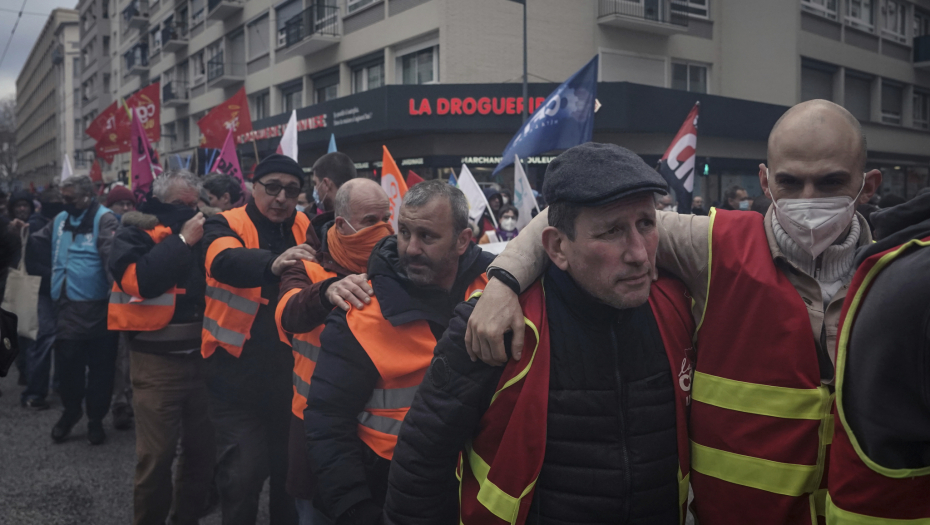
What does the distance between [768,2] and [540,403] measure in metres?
24.3

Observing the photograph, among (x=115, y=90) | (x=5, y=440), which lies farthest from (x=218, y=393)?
(x=115, y=90)

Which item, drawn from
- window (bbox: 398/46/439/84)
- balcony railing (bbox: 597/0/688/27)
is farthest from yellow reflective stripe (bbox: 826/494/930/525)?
balcony railing (bbox: 597/0/688/27)

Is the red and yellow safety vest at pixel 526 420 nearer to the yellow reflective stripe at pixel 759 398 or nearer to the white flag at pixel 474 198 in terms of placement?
the yellow reflective stripe at pixel 759 398

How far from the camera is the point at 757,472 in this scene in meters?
1.75

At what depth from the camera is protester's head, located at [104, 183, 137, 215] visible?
656cm

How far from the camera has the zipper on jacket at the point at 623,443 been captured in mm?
1729

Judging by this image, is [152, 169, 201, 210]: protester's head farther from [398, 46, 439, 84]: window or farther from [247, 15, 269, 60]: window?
[247, 15, 269, 60]: window

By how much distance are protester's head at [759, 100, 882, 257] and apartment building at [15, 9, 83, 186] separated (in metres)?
67.5

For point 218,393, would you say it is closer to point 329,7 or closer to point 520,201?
point 520,201

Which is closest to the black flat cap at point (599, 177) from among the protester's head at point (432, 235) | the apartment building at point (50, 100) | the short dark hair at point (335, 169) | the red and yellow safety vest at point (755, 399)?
the red and yellow safety vest at point (755, 399)

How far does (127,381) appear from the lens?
22.0 ft

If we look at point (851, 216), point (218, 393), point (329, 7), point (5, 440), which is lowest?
point (5, 440)

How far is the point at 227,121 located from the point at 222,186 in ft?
17.7

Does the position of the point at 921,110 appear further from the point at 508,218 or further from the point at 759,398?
the point at 759,398
